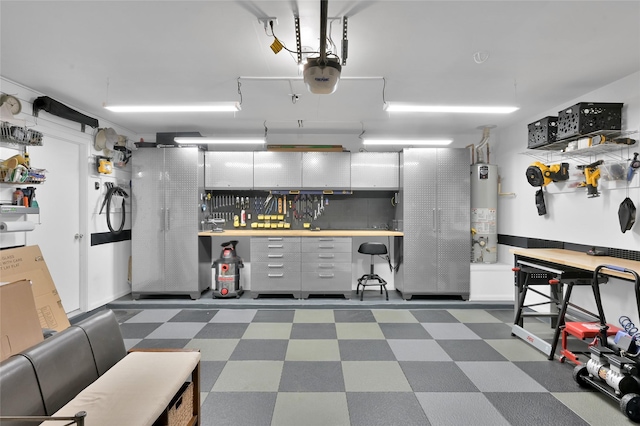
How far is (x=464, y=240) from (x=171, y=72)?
15.5ft

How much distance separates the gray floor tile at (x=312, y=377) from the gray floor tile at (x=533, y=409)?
1.25m

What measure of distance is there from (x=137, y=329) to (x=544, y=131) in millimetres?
5743

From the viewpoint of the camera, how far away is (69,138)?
163 inches

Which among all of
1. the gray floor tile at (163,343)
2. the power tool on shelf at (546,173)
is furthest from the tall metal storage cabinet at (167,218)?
the power tool on shelf at (546,173)

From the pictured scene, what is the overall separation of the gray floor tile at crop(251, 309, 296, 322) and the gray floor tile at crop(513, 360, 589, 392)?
8.90ft

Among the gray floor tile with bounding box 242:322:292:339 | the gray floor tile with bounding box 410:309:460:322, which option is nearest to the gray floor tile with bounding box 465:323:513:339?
the gray floor tile with bounding box 410:309:460:322

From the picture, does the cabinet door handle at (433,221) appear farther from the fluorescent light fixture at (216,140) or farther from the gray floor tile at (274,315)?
the fluorescent light fixture at (216,140)

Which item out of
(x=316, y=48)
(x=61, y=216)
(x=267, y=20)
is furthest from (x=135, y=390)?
(x=61, y=216)

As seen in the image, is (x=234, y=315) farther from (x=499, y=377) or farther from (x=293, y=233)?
(x=499, y=377)

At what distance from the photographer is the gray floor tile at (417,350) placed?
3162 millimetres

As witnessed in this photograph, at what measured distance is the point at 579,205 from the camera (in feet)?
12.9

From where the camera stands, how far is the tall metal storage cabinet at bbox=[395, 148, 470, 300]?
501cm

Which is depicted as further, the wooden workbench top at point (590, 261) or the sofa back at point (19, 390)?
the wooden workbench top at point (590, 261)

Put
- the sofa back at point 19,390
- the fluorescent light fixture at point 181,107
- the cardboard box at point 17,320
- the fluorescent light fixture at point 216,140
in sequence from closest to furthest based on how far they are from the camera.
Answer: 1. the sofa back at point 19,390
2. the cardboard box at point 17,320
3. the fluorescent light fixture at point 181,107
4. the fluorescent light fixture at point 216,140
